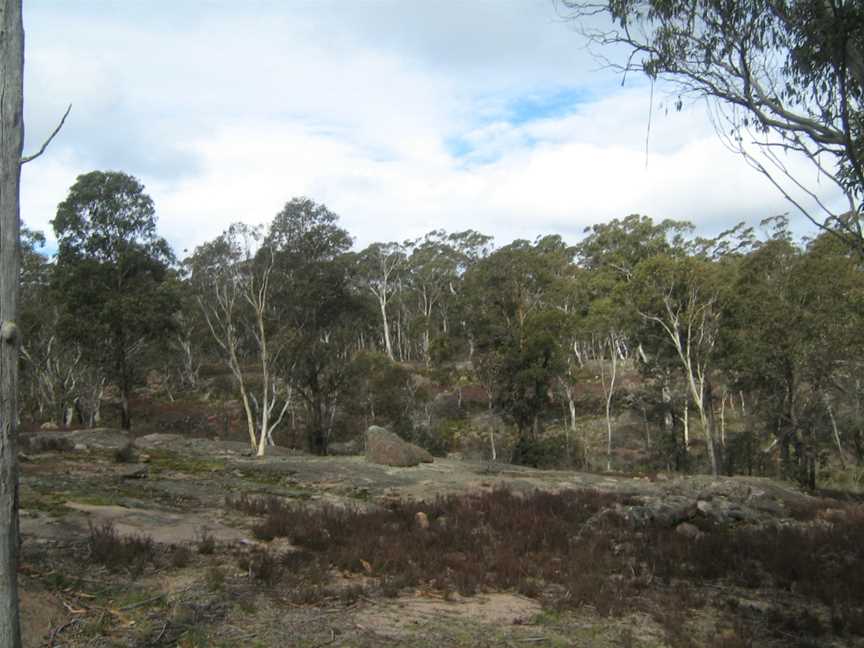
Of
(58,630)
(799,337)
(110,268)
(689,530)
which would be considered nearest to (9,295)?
(58,630)

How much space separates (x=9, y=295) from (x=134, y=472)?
39.5 feet

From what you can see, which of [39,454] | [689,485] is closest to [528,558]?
[689,485]

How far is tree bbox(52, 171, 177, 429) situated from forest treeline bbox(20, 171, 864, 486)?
0.06 meters

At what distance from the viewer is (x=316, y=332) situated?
103 feet

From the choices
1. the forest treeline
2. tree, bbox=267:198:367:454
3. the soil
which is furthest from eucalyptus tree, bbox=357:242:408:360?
the soil

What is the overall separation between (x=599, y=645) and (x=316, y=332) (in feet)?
86.4

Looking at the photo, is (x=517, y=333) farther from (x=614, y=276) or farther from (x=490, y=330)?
(x=614, y=276)

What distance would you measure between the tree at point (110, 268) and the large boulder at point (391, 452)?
11.1 m

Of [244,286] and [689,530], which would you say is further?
[244,286]

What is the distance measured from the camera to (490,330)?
30.3m

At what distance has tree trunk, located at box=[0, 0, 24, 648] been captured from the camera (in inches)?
153

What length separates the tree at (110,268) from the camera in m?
27.2

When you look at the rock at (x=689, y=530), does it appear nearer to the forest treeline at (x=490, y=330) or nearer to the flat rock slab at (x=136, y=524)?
the flat rock slab at (x=136, y=524)

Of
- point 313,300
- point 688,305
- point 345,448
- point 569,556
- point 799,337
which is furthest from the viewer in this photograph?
point 345,448
